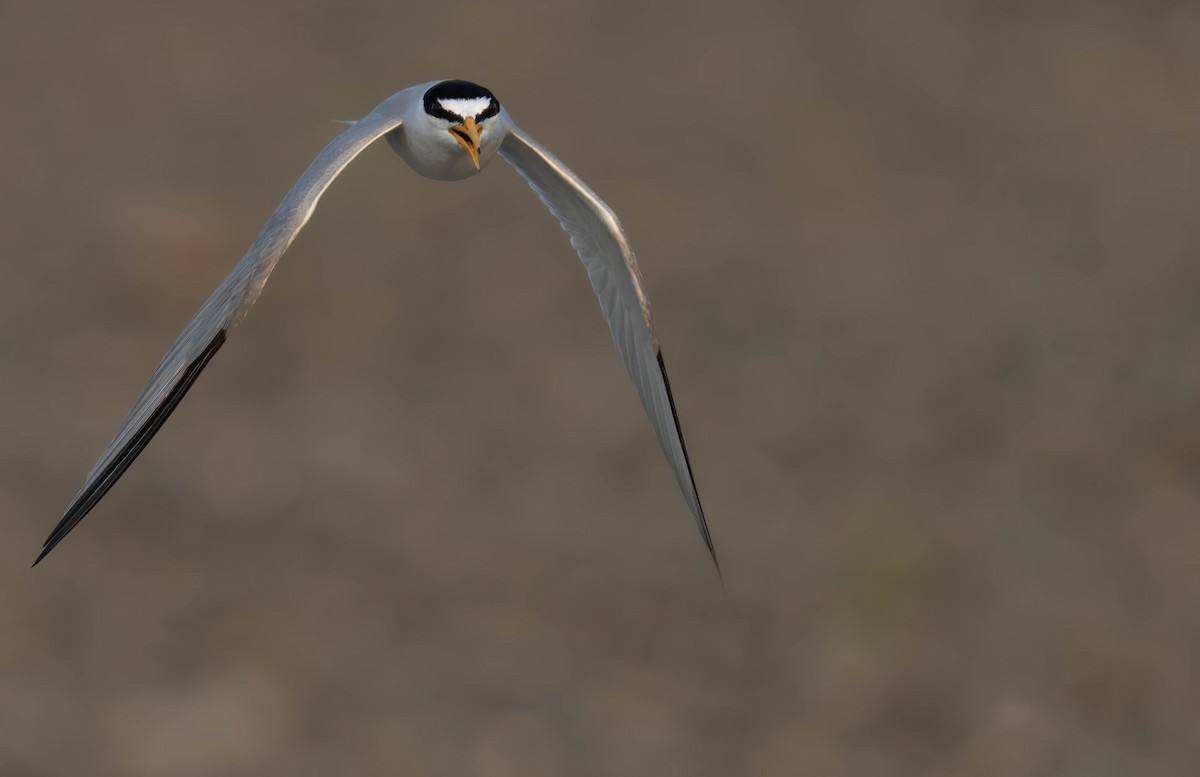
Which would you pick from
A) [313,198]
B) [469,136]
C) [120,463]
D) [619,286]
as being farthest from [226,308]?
[619,286]

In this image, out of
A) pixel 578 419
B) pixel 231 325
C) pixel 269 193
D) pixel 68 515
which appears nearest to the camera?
pixel 68 515

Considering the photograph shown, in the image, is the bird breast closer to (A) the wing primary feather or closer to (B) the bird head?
(B) the bird head

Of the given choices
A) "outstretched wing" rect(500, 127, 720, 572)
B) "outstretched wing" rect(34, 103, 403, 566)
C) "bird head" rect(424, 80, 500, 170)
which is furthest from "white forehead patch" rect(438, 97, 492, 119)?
"outstretched wing" rect(500, 127, 720, 572)

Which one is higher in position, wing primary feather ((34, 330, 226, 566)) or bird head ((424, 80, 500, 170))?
bird head ((424, 80, 500, 170))

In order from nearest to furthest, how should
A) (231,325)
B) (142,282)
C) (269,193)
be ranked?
(231,325), (269,193), (142,282)

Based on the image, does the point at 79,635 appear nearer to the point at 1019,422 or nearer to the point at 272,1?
the point at 272,1

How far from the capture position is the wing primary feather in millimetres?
5469

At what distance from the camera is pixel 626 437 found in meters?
65.2

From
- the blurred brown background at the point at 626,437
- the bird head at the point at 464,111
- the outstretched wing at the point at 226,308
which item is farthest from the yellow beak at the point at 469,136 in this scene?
the blurred brown background at the point at 626,437

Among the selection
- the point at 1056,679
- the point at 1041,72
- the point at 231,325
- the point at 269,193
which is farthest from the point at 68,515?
the point at 1056,679

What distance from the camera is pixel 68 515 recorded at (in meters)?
5.45

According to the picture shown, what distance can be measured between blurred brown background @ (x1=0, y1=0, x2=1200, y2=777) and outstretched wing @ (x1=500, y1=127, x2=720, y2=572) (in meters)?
47.4

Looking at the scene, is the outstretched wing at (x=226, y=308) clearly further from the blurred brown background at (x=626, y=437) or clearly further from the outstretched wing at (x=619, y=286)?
the blurred brown background at (x=626, y=437)

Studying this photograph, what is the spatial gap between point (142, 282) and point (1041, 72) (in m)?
31.2
